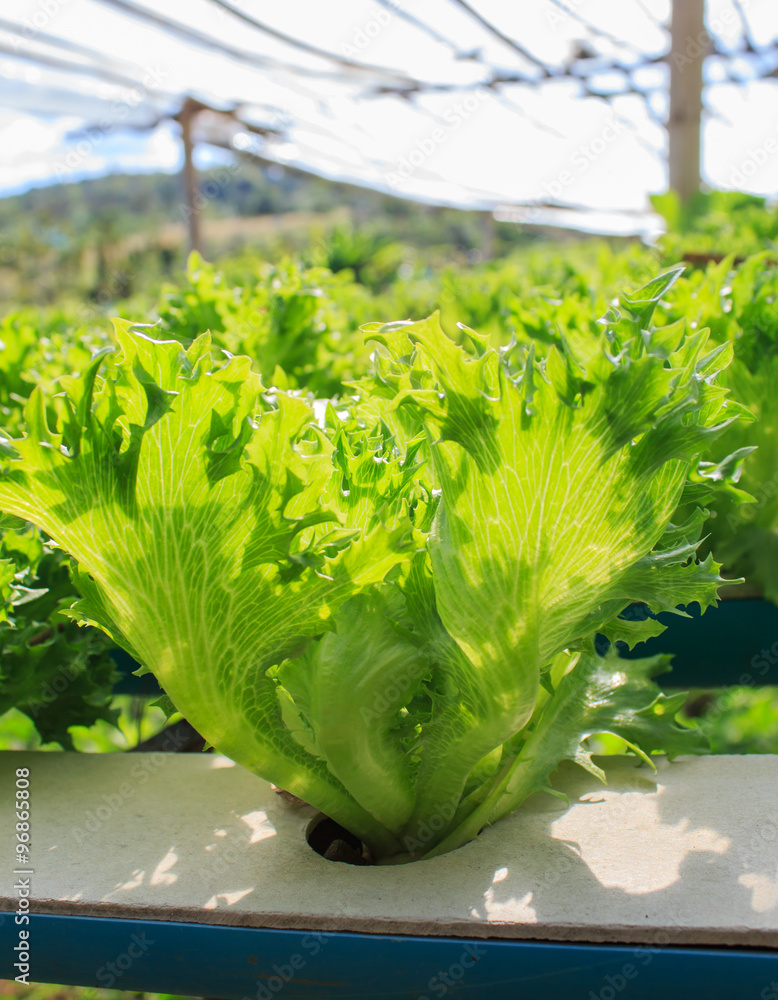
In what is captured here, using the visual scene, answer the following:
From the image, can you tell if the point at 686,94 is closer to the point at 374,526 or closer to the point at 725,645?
the point at 725,645

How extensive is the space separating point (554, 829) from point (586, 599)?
0.33 metres

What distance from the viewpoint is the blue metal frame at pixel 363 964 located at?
74 cm

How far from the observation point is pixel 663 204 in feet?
10.3

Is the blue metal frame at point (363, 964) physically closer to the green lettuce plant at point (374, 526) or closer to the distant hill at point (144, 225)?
the green lettuce plant at point (374, 526)

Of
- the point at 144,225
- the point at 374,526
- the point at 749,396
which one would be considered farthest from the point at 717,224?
the point at 144,225

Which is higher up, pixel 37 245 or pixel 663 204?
pixel 37 245

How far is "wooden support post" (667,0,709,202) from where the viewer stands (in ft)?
9.88

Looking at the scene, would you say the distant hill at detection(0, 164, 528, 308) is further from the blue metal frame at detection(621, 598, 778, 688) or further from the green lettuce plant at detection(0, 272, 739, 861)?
the green lettuce plant at detection(0, 272, 739, 861)

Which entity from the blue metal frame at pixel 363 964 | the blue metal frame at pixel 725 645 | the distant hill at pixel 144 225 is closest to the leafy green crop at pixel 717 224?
the blue metal frame at pixel 725 645

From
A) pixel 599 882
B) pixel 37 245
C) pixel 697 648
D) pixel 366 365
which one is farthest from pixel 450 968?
pixel 37 245

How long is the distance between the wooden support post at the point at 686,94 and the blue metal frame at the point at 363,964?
10.5 feet

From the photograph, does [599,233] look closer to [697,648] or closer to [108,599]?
[697,648]

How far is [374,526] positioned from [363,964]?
1.37 feet

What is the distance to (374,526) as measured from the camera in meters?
0.77
